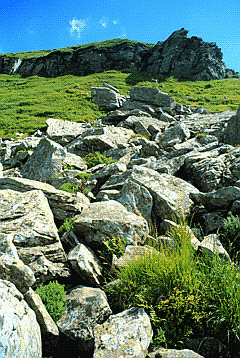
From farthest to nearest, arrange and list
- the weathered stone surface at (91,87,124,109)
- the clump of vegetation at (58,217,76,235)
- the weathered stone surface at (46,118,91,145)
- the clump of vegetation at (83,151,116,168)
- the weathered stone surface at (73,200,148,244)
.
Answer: the weathered stone surface at (91,87,124,109), the weathered stone surface at (46,118,91,145), the clump of vegetation at (83,151,116,168), the clump of vegetation at (58,217,76,235), the weathered stone surface at (73,200,148,244)

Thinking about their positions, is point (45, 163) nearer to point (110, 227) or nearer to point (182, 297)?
point (110, 227)

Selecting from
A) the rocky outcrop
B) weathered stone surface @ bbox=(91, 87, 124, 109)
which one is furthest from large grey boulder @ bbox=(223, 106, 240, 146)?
weathered stone surface @ bbox=(91, 87, 124, 109)

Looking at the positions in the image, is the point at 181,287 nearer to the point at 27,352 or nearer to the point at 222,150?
the point at 27,352

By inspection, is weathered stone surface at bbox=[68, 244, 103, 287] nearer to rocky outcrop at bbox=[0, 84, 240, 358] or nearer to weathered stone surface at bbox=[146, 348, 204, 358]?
rocky outcrop at bbox=[0, 84, 240, 358]

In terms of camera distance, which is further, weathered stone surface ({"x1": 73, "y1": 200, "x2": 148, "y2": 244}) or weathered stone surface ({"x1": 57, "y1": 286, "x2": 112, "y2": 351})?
weathered stone surface ({"x1": 73, "y1": 200, "x2": 148, "y2": 244})

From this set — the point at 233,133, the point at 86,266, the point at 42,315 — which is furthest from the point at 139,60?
the point at 42,315

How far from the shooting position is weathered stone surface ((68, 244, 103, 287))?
664 cm

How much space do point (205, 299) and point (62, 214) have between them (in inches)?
242

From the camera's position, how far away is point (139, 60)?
309ft

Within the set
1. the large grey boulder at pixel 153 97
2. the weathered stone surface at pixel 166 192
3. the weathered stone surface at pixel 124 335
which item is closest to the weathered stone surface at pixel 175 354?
the weathered stone surface at pixel 124 335

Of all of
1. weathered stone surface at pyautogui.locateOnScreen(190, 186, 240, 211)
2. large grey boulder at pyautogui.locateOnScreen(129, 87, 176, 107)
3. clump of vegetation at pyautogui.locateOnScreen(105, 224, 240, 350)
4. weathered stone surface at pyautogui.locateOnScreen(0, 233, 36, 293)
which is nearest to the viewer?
clump of vegetation at pyautogui.locateOnScreen(105, 224, 240, 350)

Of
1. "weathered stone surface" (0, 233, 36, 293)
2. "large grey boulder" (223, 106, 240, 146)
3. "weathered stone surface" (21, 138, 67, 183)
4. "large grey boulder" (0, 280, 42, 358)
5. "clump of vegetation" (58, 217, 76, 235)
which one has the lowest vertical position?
"large grey boulder" (0, 280, 42, 358)

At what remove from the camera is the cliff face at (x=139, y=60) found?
85.2 meters

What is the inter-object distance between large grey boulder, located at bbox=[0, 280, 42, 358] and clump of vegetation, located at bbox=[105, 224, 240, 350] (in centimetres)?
209
